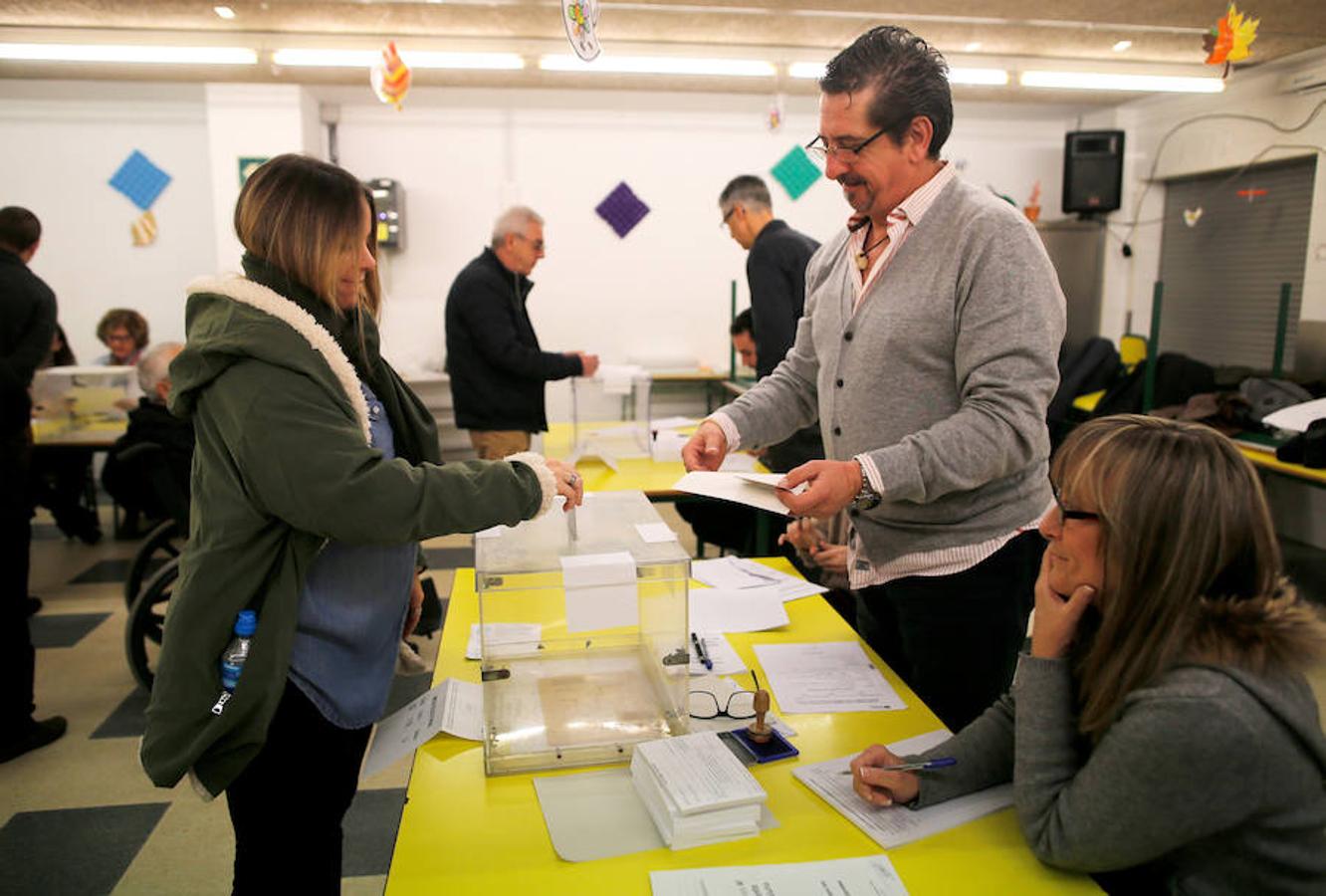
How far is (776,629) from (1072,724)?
0.76 metres

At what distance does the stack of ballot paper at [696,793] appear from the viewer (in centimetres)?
106

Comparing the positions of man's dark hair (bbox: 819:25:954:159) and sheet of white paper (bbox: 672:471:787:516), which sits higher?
man's dark hair (bbox: 819:25:954:159)

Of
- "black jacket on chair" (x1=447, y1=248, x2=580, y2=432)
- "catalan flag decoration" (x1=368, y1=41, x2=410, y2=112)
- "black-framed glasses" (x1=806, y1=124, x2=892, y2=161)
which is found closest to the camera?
"black-framed glasses" (x1=806, y1=124, x2=892, y2=161)

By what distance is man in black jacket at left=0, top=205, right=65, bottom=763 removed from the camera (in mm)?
2639

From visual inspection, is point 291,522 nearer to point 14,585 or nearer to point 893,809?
point 893,809

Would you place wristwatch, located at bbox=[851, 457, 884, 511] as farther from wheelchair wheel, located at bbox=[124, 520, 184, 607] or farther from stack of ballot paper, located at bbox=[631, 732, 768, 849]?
wheelchair wheel, located at bbox=[124, 520, 184, 607]

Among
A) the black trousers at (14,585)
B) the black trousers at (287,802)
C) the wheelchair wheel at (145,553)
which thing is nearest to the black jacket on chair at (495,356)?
the wheelchair wheel at (145,553)

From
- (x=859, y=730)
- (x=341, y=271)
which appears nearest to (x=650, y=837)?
(x=859, y=730)

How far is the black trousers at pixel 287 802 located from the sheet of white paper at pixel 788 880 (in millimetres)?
586

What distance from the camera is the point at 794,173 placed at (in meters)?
6.89

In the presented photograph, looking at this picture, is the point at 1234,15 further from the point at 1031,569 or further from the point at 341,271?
the point at 341,271

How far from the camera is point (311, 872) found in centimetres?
133

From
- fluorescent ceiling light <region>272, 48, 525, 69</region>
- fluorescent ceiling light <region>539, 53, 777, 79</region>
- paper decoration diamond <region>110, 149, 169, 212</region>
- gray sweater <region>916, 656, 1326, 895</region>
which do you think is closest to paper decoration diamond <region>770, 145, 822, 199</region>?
fluorescent ceiling light <region>539, 53, 777, 79</region>

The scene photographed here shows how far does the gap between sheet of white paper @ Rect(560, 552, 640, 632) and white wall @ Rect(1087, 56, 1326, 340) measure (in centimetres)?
560
